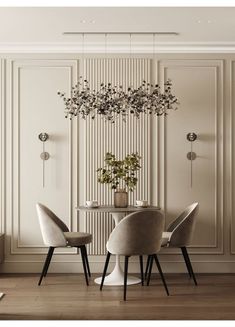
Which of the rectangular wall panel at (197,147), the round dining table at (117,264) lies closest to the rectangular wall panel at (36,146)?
the round dining table at (117,264)

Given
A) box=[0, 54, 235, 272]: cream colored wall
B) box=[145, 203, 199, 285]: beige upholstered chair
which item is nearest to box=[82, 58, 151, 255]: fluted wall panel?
box=[0, 54, 235, 272]: cream colored wall

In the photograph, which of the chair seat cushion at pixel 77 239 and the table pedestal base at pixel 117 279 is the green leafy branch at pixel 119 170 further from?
the table pedestal base at pixel 117 279

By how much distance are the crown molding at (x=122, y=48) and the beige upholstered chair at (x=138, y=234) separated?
2.11 m

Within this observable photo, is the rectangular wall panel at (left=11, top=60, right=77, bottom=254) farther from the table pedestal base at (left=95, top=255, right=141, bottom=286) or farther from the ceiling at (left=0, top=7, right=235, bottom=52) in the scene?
the table pedestal base at (left=95, top=255, right=141, bottom=286)

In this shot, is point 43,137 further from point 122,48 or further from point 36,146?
point 122,48

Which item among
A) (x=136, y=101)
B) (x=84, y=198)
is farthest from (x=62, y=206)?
→ (x=136, y=101)

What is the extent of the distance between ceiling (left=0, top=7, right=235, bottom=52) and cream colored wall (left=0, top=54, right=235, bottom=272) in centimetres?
18

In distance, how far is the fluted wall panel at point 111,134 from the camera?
636cm

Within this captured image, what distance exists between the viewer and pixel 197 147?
6375 millimetres

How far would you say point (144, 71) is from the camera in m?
6.37

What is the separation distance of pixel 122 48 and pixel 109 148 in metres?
1.13

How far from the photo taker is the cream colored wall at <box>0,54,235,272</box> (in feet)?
20.9

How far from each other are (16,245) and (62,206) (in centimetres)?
68

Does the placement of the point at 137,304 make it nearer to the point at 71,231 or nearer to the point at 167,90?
the point at 71,231
